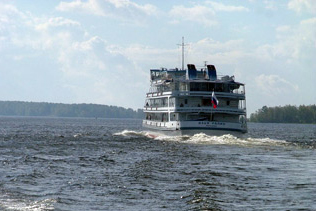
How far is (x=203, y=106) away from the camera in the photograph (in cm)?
5841

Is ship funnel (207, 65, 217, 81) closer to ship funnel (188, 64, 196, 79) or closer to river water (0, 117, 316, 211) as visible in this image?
ship funnel (188, 64, 196, 79)

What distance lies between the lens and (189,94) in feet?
191

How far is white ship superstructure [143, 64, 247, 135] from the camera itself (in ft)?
185

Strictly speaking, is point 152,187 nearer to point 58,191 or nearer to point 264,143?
point 58,191

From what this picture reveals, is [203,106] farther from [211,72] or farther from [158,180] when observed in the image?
[158,180]

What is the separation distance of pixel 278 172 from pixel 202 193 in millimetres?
9304

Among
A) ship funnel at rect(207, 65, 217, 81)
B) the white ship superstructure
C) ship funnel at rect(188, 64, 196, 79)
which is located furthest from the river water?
ship funnel at rect(188, 64, 196, 79)

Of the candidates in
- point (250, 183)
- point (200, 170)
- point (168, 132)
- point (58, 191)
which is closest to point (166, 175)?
point (200, 170)

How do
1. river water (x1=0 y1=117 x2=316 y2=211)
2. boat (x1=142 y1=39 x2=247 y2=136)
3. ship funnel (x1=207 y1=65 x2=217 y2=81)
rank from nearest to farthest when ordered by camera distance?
river water (x1=0 y1=117 x2=316 y2=211), boat (x1=142 y1=39 x2=247 y2=136), ship funnel (x1=207 y1=65 x2=217 y2=81)

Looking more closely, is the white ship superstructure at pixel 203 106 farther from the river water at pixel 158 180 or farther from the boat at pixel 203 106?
the river water at pixel 158 180

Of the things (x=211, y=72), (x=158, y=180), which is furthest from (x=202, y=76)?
(x=158, y=180)

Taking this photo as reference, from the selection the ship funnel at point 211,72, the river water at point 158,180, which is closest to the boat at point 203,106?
the ship funnel at point 211,72

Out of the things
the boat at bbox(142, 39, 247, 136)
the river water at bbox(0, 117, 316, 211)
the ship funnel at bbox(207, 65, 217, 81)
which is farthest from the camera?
the ship funnel at bbox(207, 65, 217, 81)

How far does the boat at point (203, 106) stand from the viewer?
56.4m
